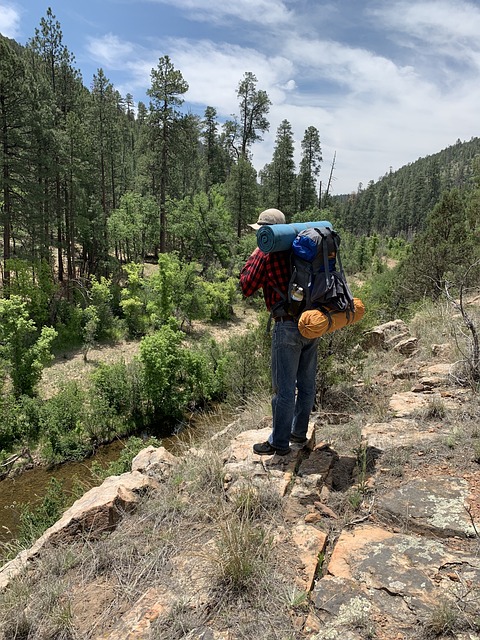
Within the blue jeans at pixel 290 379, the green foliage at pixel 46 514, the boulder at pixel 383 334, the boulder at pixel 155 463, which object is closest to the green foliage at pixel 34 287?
the green foliage at pixel 46 514

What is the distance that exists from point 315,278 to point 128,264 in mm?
21498

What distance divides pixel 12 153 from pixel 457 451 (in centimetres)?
1773

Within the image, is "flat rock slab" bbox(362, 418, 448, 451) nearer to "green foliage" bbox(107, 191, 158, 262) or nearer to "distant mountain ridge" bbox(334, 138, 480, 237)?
"green foliage" bbox(107, 191, 158, 262)

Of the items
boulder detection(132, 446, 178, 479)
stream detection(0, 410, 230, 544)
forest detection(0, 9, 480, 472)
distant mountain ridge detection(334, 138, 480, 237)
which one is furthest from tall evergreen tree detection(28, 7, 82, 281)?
distant mountain ridge detection(334, 138, 480, 237)

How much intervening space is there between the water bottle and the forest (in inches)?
129

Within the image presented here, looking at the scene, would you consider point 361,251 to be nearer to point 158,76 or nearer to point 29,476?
point 158,76

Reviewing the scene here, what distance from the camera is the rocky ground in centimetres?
194

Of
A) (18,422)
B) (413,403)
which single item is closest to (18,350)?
(18,422)

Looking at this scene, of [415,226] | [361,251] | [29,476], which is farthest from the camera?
[415,226]

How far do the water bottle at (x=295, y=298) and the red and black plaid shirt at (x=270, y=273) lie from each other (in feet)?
0.35

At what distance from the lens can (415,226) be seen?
8319cm

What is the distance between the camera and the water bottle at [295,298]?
298cm

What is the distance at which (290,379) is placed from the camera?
3188 mm

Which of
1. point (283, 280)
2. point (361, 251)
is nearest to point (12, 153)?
point (283, 280)
